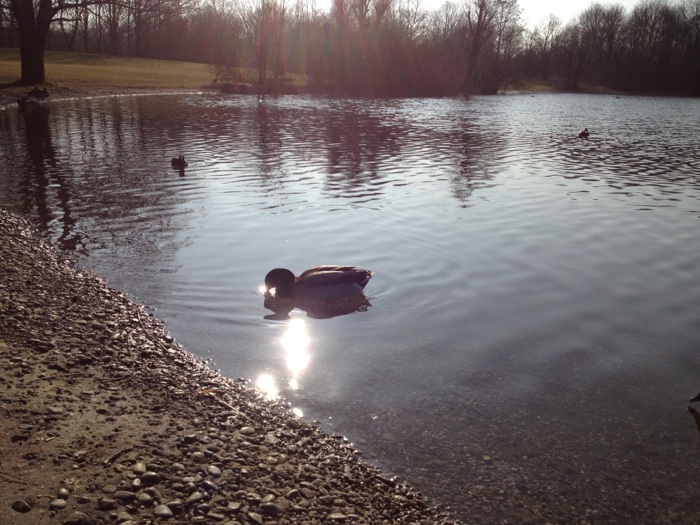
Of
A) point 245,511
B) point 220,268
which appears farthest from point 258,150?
point 245,511

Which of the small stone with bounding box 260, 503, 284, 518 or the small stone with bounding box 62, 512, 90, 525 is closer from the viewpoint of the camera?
the small stone with bounding box 62, 512, 90, 525

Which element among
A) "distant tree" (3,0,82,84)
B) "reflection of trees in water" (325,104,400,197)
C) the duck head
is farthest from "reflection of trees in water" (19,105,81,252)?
"distant tree" (3,0,82,84)

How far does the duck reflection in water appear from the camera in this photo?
7.24 m

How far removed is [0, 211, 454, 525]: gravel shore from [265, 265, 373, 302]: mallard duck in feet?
5.34

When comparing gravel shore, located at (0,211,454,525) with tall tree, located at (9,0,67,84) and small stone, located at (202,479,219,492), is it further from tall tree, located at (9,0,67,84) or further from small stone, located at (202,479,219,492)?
tall tree, located at (9,0,67,84)

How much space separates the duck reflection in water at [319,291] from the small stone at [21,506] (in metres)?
3.90

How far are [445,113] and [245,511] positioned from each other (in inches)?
1397

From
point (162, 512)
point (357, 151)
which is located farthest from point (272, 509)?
point (357, 151)

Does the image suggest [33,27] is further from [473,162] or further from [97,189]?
[473,162]

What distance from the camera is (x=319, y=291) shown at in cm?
733

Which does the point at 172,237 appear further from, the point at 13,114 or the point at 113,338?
the point at 13,114

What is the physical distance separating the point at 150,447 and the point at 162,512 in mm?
761

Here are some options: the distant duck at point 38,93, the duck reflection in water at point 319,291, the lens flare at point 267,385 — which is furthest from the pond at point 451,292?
the distant duck at point 38,93

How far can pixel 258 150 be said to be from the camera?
20.1 m
